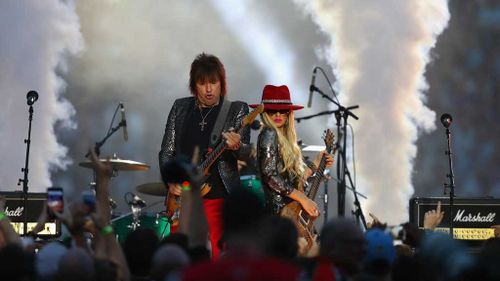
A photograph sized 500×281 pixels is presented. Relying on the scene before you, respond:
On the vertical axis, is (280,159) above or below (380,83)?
below

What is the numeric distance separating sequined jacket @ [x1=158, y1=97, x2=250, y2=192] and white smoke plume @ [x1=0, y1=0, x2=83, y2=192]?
805cm

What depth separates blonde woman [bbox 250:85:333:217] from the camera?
27.3 ft

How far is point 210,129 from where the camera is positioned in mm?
8227

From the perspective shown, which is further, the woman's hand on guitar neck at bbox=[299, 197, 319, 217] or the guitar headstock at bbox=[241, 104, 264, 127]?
the woman's hand on guitar neck at bbox=[299, 197, 319, 217]

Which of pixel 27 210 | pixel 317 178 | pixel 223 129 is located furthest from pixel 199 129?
pixel 27 210

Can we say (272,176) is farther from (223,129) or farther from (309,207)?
(223,129)

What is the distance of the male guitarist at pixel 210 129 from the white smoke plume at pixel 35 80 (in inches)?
319

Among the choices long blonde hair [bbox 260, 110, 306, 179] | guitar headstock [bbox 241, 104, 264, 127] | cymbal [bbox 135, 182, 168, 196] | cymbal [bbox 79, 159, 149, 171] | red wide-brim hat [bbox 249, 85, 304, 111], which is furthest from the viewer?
cymbal [bbox 79, 159, 149, 171]

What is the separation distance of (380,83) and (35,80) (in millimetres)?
5750

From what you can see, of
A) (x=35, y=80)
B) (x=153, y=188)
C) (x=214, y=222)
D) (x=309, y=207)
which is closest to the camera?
(x=214, y=222)

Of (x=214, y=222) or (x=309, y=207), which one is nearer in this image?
(x=214, y=222)

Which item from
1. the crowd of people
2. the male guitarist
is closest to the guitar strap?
the male guitarist

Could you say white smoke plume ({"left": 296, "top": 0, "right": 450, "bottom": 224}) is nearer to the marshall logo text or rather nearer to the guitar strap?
the marshall logo text

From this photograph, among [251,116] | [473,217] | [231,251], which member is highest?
[251,116]
